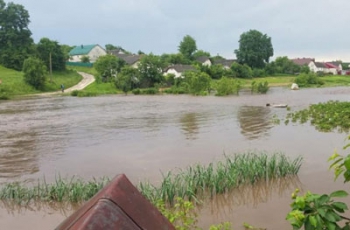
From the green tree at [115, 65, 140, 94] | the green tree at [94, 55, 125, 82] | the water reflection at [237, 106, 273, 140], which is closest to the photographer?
the water reflection at [237, 106, 273, 140]

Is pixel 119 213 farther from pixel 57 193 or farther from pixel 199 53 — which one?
pixel 199 53

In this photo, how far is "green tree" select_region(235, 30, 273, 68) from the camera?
8388 centimetres

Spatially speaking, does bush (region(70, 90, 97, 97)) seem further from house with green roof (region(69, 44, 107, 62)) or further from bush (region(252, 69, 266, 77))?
house with green roof (region(69, 44, 107, 62))

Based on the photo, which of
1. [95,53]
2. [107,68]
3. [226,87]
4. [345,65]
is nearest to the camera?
[226,87]

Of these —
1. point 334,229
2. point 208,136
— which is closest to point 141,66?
point 208,136

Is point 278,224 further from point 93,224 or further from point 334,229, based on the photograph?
point 93,224

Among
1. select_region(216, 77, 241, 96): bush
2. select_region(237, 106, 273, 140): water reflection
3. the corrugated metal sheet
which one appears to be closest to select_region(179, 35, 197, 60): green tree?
select_region(216, 77, 241, 96): bush

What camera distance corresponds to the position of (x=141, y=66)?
5331 cm

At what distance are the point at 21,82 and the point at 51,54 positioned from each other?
12.9 m

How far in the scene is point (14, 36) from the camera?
62.7 meters

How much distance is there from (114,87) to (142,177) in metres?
45.0

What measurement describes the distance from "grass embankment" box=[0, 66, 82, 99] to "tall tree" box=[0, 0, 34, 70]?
2.58m

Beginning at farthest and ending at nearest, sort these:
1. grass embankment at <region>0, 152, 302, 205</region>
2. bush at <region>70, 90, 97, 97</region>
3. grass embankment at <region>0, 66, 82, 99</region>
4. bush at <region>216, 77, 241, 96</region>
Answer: grass embankment at <region>0, 66, 82, 99</region> → bush at <region>70, 90, 97, 97</region> → bush at <region>216, 77, 241, 96</region> → grass embankment at <region>0, 152, 302, 205</region>

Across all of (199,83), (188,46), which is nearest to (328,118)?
(199,83)
